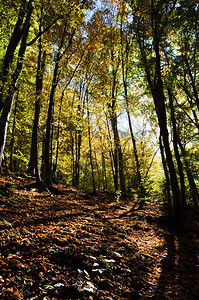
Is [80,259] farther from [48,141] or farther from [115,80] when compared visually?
[115,80]

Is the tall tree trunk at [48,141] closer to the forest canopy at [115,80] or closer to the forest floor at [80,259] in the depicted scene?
the forest canopy at [115,80]

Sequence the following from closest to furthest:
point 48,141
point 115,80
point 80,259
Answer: point 80,259 → point 48,141 → point 115,80

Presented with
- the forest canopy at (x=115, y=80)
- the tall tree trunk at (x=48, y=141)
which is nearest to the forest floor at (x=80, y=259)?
the tall tree trunk at (x=48, y=141)

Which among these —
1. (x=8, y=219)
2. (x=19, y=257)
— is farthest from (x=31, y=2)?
(x=19, y=257)

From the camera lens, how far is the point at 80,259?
3674mm

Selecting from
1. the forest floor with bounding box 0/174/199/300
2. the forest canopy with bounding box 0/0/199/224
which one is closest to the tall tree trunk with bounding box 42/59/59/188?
the forest canopy with bounding box 0/0/199/224

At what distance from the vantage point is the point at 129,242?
5.58m

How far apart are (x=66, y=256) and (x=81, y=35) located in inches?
520

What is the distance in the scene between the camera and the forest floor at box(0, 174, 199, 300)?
273cm

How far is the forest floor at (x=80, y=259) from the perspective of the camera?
2729 mm

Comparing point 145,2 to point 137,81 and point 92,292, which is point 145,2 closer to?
point 137,81

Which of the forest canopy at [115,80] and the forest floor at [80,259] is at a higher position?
the forest canopy at [115,80]

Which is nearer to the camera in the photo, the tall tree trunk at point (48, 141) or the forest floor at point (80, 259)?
the forest floor at point (80, 259)

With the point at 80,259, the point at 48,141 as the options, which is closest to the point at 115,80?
the point at 48,141
